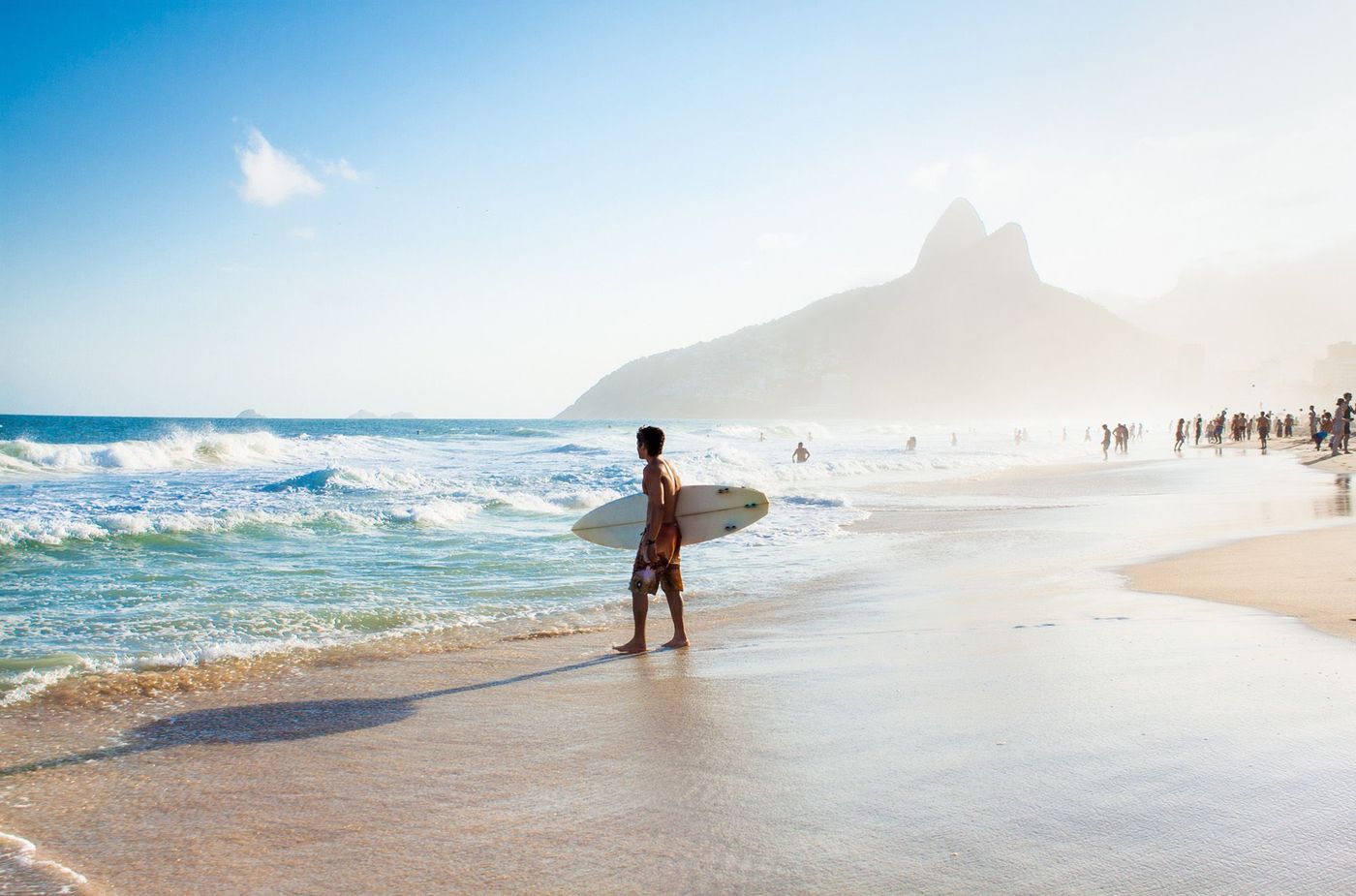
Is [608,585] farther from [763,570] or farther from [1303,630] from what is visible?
[1303,630]

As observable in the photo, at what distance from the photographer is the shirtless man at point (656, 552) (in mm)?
6359

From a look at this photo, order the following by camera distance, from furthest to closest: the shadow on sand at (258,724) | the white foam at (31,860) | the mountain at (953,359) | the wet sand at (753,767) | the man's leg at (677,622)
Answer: the mountain at (953,359), the man's leg at (677,622), the shadow on sand at (258,724), the white foam at (31,860), the wet sand at (753,767)

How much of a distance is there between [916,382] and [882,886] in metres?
185

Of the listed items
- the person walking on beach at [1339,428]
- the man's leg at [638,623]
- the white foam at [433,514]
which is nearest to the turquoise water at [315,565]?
the white foam at [433,514]

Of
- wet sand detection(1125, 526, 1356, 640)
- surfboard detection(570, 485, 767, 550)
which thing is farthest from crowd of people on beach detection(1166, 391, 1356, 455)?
surfboard detection(570, 485, 767, 550)

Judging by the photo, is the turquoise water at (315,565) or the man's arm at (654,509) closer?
the man's arm at (654,509)

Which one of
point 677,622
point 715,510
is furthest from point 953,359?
point 677,622

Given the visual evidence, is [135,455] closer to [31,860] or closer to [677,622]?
[677,622]

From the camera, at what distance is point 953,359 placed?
182 meters

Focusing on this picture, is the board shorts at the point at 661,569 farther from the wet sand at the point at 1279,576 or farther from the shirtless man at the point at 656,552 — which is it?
the wet sand at the point at 1279,576

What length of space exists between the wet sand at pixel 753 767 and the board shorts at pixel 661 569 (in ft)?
1.72

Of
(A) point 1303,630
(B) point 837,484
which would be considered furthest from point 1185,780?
(B) point 837,484

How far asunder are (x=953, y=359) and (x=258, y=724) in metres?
189

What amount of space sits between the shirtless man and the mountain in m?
164
